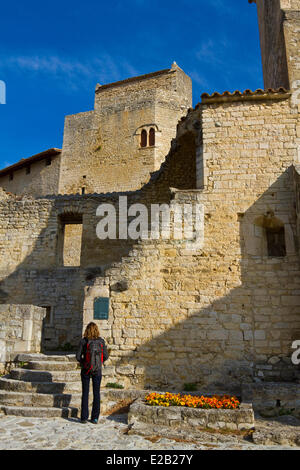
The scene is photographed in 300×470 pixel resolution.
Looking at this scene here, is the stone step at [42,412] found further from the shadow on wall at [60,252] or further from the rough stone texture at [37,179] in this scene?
the rough stone texture at [37,179]

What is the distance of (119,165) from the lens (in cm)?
2411

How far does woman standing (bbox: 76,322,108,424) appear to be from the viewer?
5.57 m

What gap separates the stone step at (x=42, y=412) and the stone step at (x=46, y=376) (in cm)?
93

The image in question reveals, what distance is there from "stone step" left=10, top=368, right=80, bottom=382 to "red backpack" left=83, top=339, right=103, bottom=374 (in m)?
1.55

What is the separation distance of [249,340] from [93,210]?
687 centimetres

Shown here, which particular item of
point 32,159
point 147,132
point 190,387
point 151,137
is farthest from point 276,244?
point 32,159

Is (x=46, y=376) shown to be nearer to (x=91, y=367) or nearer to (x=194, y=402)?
(x=91, y=367)

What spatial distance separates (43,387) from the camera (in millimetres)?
6562

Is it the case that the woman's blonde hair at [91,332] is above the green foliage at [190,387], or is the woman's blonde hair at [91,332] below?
above

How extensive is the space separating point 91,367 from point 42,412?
46.0 inches

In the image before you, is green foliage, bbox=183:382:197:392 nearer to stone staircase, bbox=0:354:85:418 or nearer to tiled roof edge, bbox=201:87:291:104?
stone staircase, bbox=0:354:85:418

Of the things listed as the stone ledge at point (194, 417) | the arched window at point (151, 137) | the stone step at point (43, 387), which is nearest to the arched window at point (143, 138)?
the arched window at point (151, 137)

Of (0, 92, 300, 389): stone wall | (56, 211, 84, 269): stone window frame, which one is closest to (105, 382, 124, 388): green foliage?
(0, 92, 300, 389): stone wall

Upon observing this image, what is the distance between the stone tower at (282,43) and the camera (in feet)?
29.2
